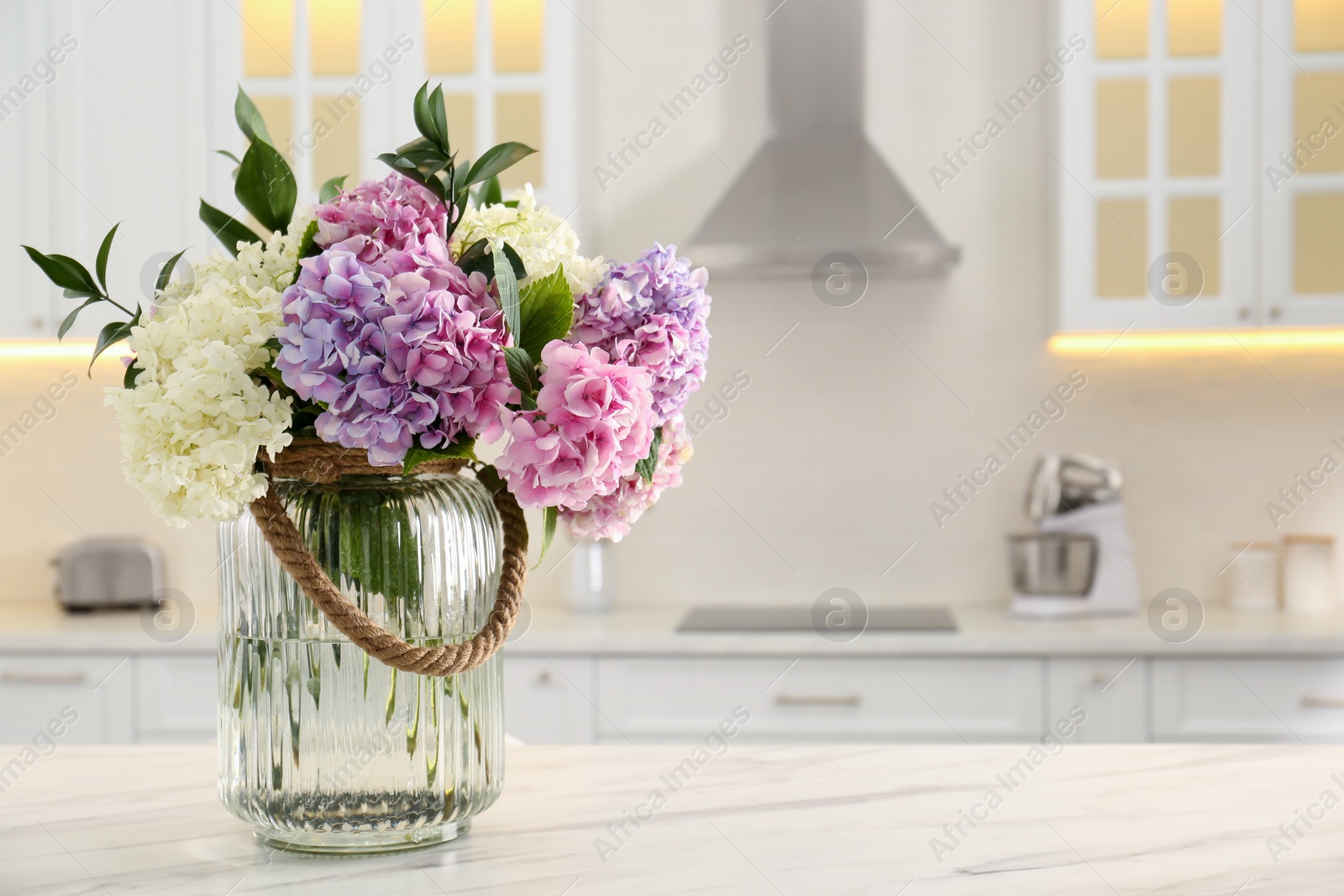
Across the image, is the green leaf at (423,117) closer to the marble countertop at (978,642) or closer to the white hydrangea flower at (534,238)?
the white hydrangea flower at (534,238)

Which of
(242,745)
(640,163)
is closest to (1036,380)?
(640,163)

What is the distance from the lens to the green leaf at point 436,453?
2.17ft

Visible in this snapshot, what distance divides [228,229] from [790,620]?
1885mm

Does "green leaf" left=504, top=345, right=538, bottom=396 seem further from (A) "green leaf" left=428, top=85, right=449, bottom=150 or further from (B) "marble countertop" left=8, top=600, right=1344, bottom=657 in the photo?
(B) "marble countertop" left=8, top=600, right=1344, bottom=657

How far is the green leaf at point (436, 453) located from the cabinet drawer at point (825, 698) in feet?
5.12

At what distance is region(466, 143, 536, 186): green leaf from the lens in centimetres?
71

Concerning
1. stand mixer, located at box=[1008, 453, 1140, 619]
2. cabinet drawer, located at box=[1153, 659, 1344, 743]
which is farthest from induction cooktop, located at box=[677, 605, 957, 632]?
cabinet drawer, located at box=[1153, 659, 1344, 743]

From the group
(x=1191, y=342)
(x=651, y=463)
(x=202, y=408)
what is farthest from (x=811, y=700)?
(x=202, y=408)

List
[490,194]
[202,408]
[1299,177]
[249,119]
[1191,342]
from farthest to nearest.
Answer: [1191,342]
[1299,177]
[490,194]
[249,119]
[202,408]

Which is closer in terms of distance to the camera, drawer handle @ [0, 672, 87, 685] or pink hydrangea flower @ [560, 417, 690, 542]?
pink hydrangea flower @ [560, 417, 690, 542]

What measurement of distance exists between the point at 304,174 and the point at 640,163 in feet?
2.66

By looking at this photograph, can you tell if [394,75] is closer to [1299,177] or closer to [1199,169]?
[1199,169]

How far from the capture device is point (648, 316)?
71 cm

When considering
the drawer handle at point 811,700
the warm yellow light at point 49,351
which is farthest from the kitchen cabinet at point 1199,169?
the warm yellow light at point 49,351
